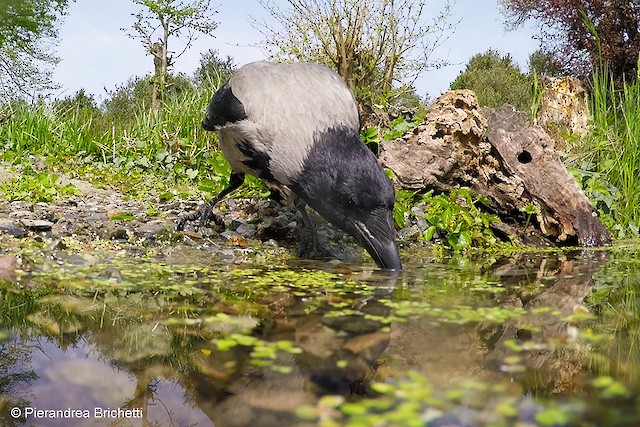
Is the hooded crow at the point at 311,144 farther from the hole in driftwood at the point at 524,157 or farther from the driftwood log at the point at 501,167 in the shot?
the hole in driftwood at the point at 524,157

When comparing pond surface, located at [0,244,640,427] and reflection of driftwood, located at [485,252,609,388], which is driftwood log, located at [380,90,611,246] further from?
pond surface, located at [0,244,640,427]

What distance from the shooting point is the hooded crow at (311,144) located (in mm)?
3049

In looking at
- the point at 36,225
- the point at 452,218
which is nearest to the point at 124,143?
the point at 36,225

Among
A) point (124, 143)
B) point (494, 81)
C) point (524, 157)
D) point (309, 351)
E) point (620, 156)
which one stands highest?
point (494, 81)

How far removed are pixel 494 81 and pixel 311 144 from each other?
65.8ft

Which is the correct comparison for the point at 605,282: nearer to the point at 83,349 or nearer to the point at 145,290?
the point at 145,290

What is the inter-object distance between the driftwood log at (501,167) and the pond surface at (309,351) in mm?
2073

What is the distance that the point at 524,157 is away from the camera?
4898 mm

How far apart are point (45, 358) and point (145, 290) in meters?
0.87

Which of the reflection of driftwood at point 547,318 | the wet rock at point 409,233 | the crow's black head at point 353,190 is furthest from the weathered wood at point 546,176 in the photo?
the crow's black head at point 353,190

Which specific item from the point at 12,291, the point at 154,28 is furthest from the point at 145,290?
the point at 154,28

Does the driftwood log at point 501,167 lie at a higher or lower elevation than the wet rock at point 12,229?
higher

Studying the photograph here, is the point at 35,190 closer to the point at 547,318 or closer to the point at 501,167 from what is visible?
the point at 501,167

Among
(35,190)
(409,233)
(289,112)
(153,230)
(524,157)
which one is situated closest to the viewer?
(289,112)
